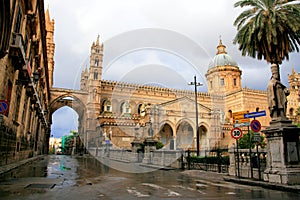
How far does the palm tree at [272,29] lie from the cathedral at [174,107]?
26973 mm

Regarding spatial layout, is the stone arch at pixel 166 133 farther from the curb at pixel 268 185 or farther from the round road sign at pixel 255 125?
the round road sign at pixel 255 125

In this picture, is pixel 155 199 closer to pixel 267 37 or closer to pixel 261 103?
pixel 267 37

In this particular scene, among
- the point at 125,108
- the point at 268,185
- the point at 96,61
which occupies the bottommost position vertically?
the point at 268,185

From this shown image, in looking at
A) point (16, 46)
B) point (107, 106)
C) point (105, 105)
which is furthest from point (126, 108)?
point (16, 46)

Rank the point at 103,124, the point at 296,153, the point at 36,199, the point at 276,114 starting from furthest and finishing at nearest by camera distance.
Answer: the point at 103,124
the point at 276,114
the point at 296,153
the point at 36,199

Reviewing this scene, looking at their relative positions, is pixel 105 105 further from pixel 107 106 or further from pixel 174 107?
pixel 174 107

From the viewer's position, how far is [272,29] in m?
9.90

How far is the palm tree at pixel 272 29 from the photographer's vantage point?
994 centimetres

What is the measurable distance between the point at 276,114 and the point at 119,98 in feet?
159

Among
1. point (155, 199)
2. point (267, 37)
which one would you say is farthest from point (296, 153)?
point (155, 199)

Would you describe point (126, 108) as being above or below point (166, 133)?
above

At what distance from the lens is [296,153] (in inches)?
334

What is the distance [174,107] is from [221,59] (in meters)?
22.2

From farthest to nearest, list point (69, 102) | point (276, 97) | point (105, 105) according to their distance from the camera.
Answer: point (69, 102)
point (105, 105)
point (276, 97)
